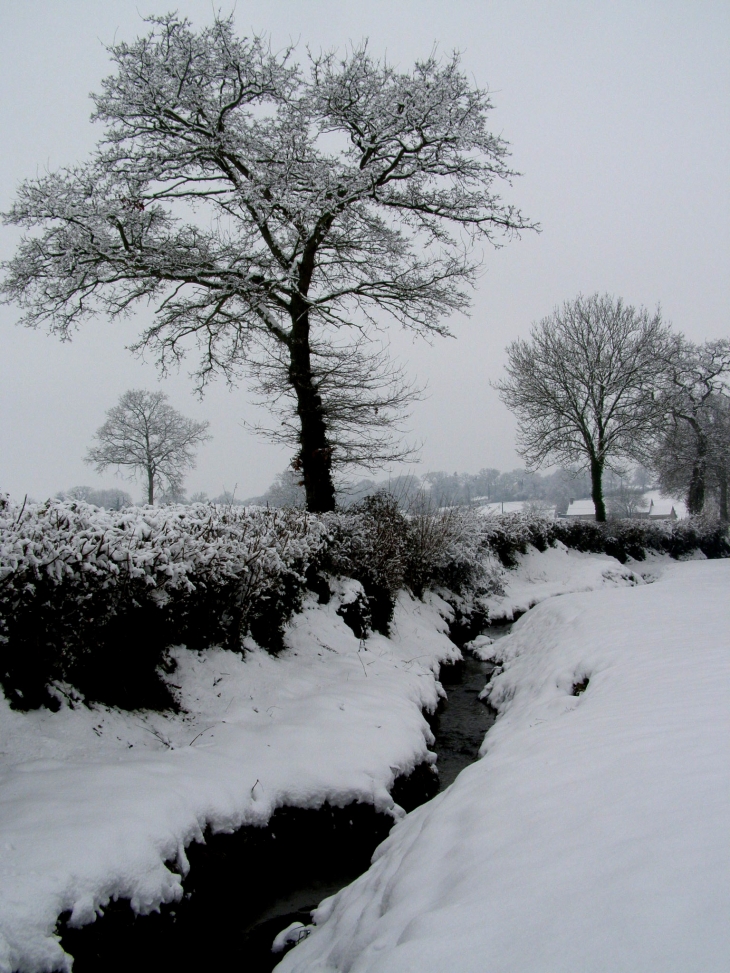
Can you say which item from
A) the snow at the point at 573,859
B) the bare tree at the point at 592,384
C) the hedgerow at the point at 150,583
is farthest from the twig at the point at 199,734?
the bare tree at the point at 592,384

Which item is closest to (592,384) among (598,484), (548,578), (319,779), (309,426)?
(598,484)

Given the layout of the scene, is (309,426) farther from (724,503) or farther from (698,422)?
(724,503)

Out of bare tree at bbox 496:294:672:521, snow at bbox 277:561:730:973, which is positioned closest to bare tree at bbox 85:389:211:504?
bare tree at bbox 496:294:672:521

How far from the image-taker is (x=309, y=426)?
10.4 meters

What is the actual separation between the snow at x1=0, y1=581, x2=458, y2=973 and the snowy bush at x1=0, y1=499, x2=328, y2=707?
25cm

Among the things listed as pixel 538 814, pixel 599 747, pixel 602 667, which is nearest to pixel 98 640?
pixel 538 814

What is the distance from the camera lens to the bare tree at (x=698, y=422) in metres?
26.9

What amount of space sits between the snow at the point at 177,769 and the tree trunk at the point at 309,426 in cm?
405

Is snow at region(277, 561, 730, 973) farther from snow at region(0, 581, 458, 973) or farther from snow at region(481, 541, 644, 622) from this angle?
snow at region(481, 541, 644, 622)

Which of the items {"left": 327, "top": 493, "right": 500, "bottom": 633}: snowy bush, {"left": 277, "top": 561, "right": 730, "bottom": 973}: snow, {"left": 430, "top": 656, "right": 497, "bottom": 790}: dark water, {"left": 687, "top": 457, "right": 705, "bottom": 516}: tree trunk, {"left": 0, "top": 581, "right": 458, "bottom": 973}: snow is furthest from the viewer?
{"left": 687, "top": 457, "right": 705, "bottom": 516}: tree trunk

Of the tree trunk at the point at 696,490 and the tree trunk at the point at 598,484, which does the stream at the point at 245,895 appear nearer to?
the tree trunk at the point at 598,484

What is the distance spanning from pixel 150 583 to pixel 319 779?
6.48 ft

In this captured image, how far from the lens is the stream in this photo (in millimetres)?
2625

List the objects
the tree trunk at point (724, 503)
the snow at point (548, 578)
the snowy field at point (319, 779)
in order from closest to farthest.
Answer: the snowy field at point (319, 779) < the snow at point (548, 578) < the tree trunk at point (724, 503)
